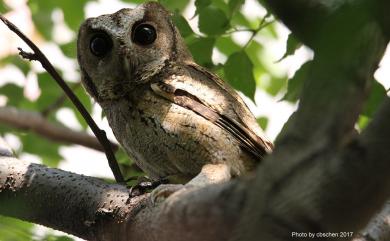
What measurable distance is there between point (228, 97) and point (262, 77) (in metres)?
1.85

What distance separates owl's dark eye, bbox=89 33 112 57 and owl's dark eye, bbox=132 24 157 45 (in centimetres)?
15

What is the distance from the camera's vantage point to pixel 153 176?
3365 millimetres

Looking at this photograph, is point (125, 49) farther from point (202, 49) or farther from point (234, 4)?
point (234, 4)

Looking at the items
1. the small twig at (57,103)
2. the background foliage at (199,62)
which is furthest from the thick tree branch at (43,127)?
the small twig at (57,103)

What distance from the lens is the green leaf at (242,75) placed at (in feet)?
10.4

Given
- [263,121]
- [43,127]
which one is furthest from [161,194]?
[43,127]

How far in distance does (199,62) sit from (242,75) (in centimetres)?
32

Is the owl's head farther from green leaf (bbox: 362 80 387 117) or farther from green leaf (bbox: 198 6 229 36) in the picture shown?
green leaf (bbox: 362 80 387 117)

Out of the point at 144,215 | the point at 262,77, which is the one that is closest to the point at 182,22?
the point at 144,215

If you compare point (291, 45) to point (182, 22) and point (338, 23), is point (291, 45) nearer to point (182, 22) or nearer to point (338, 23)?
point (182, 22)

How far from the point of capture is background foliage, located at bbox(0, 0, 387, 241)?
120 inches

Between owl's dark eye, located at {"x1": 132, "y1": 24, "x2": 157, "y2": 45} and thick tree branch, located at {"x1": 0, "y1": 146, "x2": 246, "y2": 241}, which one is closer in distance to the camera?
thick tree branch, located at {"x1": 0, "y1": 146, "x2": 246, "y2": 241}

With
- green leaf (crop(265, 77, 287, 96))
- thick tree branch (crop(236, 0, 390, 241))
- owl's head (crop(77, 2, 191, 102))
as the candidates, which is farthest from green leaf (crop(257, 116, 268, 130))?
thick tree branch (crop(236, 0, 390, 241))

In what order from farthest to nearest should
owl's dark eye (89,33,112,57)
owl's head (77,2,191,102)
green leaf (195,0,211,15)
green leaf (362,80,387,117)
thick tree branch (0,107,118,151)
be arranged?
thick tree branch (0,107,118,151) < owl's dark eye (89,33,112,57) < owl's head (77,2,191,102) < green leaf (195,0,211,15) < green leaf (362,80,387,117)
